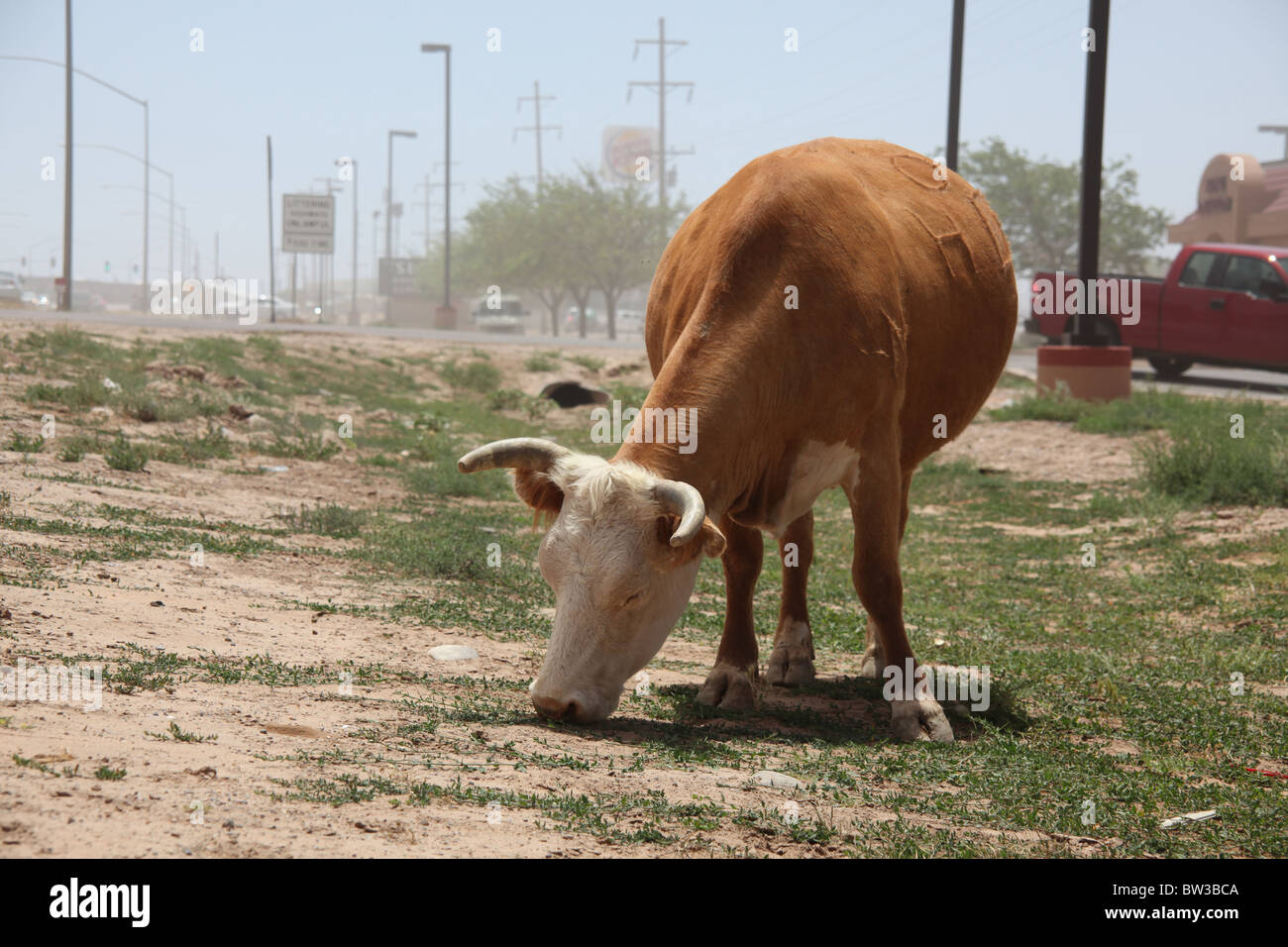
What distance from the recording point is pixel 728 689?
5.55 m

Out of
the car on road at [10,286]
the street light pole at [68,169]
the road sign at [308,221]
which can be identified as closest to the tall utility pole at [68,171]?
the street light pole at [68,169]

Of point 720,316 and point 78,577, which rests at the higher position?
point 720,316

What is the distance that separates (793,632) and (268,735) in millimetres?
3030

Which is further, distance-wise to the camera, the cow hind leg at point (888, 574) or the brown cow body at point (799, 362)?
the cow hind leg at point (888, 574)

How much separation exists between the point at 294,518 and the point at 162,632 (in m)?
3.58

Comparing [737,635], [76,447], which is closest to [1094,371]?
[737,635]

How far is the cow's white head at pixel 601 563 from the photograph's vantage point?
441cm

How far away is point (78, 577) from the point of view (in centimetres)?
586

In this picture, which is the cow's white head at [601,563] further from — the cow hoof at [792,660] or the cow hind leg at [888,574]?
the cow hoof at [792,660]

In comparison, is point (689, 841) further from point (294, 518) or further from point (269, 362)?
point (269, 362)

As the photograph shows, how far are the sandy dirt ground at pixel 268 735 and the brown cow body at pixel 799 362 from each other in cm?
95

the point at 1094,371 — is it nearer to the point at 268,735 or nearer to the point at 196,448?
the point at 196,448

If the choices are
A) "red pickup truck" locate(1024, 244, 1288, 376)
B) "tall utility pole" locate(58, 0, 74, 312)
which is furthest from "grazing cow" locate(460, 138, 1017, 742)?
"tall utility pole" locate(58, 0, 74, 312)

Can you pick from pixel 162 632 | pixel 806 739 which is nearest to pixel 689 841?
pixel 806 739
